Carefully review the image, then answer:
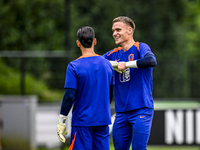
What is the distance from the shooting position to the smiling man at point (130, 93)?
428cm

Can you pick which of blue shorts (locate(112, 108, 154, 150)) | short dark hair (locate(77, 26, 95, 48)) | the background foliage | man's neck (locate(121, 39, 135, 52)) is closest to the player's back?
short dark hair (locate(77, 26, 95, 48))

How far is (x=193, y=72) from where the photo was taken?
1110cm

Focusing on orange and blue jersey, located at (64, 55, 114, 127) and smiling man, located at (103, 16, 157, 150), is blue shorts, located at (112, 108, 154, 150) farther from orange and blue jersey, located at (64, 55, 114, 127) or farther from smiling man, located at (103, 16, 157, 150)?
orange and blue jersey, located at (64, 55, 114, 127)

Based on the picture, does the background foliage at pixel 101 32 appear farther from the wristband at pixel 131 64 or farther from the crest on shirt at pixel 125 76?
the wristband at pixel 131 64

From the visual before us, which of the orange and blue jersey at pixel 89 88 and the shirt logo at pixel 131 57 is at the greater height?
the shirt logo at pixel 131 57

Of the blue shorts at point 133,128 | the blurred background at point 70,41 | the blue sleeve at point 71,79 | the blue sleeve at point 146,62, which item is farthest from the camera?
the blurred background at point 70,41

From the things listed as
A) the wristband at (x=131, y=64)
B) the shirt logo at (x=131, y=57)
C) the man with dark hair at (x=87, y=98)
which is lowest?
the man with dark hair at (x=87, y=98)

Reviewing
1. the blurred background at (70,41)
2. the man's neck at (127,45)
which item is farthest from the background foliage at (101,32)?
the man's neck at (127,45)

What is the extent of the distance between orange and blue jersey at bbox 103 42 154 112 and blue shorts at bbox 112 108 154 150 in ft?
0.26

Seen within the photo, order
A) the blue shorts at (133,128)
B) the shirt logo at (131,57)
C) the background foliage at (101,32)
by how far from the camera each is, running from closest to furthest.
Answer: the blue shorts at (133,128) < the shirt logo at (131,57) < the background foliage at (101,32)

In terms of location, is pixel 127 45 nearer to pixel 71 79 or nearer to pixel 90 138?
pixel 71 79

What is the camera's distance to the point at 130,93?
14.4 feet

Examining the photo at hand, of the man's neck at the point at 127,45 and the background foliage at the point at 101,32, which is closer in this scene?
the man's neck at the point at 127,45

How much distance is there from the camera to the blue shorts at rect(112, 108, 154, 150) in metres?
4.27
